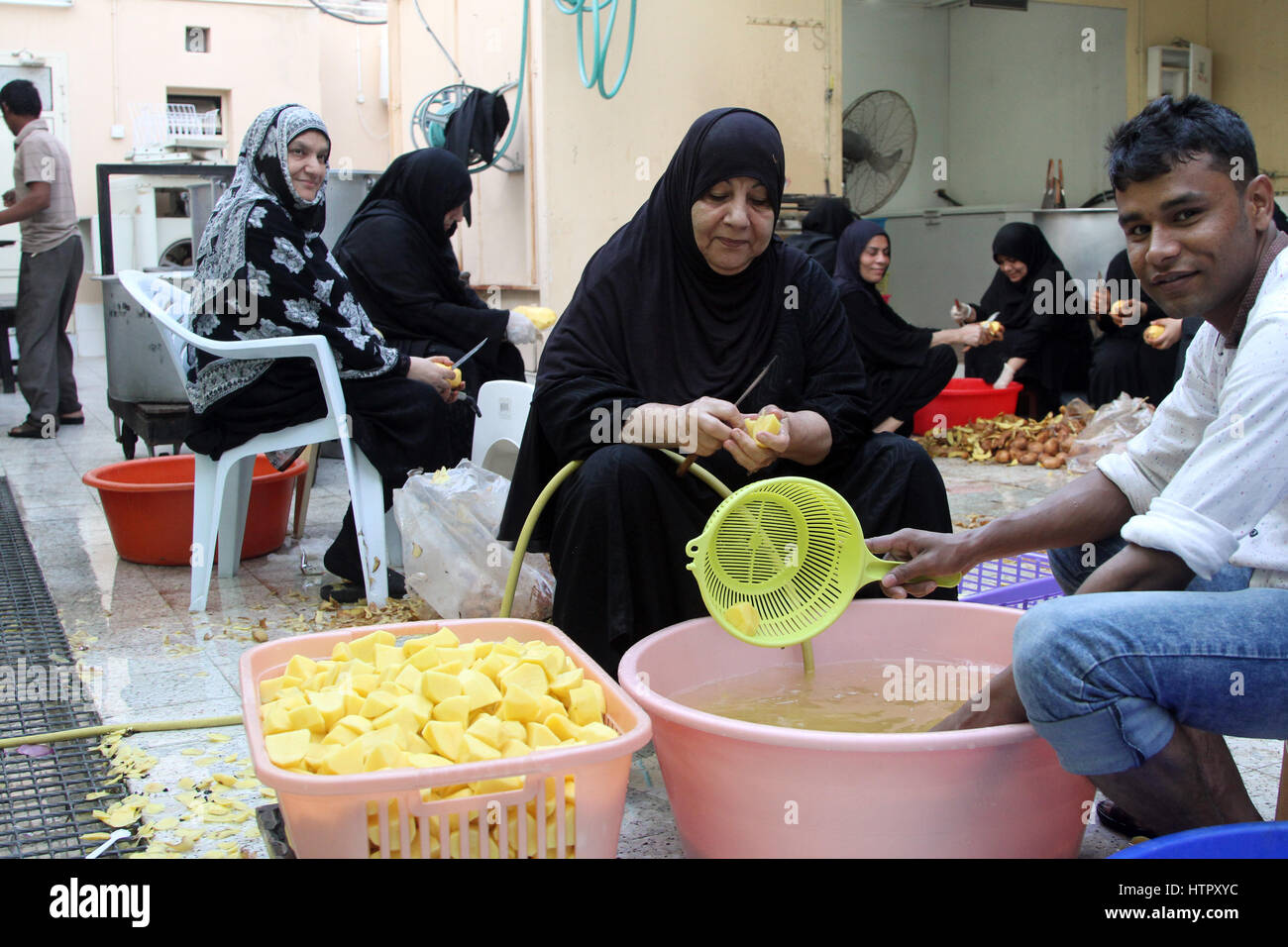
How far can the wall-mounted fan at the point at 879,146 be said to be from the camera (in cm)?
822

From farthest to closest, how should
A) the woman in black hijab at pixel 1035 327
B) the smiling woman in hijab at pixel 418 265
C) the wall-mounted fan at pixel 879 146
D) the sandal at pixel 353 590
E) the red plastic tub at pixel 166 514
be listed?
the wall-mounted fan at pixel 879 146, the woman in black hijab at pixel 1035 327, the smiling woman in hijab at pixel 418 265, the red plastic tub at pixel 166 514, the sandal at pixel 353 590

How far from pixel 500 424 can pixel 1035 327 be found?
147 inches

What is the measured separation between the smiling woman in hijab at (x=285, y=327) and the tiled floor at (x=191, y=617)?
38 cm

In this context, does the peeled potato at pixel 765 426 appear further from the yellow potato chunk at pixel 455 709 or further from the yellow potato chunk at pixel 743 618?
the yellow potato chunk at pixel 455 709

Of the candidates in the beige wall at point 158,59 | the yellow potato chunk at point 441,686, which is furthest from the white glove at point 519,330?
the beige wall at point 158,59

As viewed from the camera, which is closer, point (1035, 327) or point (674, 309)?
point (674, 309)

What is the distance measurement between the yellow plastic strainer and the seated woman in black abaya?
3.70 meters

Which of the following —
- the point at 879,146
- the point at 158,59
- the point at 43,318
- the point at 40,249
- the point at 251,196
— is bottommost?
the point at 43,318

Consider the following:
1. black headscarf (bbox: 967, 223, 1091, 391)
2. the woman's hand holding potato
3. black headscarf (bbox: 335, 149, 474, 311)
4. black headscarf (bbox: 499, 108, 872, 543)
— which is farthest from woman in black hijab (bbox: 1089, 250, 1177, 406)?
the woman's hand holding potato

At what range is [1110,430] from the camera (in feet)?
16.5

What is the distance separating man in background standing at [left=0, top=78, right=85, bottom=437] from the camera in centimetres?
615

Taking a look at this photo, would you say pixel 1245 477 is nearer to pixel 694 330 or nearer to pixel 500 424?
pixel 694 330

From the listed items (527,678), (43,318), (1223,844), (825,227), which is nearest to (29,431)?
(43,318)
